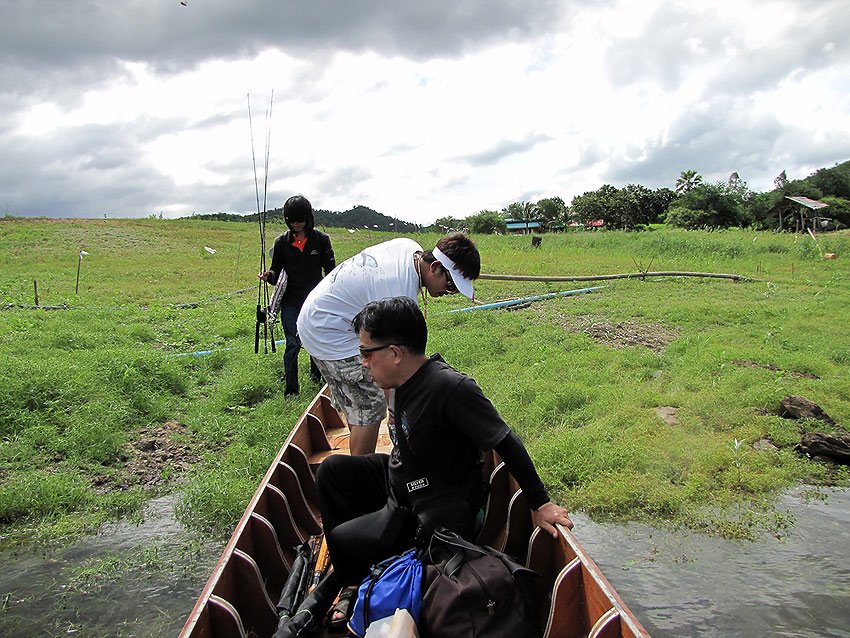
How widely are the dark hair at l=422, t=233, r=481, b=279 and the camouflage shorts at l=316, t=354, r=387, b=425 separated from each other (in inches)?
31.4

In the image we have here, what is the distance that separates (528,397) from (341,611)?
4.45 m

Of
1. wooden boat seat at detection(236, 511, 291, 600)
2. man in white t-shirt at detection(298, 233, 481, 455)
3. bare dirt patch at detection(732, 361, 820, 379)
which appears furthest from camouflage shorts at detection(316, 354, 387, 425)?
bare dirt patch at detection(732, 361, 820, 379)

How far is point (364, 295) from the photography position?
127 inches

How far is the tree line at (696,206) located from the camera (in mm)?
39844

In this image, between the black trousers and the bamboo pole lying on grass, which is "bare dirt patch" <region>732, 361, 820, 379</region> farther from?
the bamboo pole lying on grass

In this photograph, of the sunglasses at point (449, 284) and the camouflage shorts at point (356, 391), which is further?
the camouflage shorts at point (356, 391)

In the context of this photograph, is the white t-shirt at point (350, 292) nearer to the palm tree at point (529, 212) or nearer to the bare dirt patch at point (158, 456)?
the bare dirt patch at point (158, 456)

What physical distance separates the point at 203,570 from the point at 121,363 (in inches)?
147

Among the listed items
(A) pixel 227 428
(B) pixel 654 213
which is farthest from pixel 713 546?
(B) pixel 654 213

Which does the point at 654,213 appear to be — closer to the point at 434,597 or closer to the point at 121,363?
the point at 121,363

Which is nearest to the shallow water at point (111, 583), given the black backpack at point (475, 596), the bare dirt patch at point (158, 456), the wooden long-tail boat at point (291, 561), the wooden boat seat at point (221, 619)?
the bare dirt patch at point (158, 456)

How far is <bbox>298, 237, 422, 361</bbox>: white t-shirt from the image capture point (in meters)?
3.09

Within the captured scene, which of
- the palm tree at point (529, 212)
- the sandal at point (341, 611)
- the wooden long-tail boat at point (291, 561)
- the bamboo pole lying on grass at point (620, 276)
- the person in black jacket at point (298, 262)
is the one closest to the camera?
the wooden long-tail boat at point (291, 561)

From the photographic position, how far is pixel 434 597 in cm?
210
